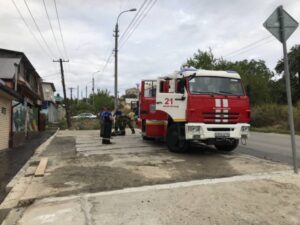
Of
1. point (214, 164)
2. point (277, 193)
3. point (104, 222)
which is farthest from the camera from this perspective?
point (214, 164)

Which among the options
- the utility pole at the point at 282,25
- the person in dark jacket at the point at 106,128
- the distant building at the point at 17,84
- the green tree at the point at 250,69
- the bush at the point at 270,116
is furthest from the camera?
the green tree at the point at 250,69

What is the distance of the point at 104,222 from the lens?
5.22 meters

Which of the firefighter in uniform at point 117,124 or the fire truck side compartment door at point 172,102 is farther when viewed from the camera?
the firefighter in uniform at point 117,124

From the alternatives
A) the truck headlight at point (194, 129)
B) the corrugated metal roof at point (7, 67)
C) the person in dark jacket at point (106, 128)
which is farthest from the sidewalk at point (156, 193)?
the corrugated metal roof at point (7, 67)

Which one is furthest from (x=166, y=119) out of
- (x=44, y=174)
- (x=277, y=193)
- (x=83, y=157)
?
(x=277, y=193)

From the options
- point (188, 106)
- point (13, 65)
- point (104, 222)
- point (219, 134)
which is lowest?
point (104, 222)

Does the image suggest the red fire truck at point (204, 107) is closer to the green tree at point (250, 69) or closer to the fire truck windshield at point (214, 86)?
the fire truck windshield at point (214, 86)

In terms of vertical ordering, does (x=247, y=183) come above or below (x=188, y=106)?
below

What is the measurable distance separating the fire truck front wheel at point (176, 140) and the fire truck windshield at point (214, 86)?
140cm

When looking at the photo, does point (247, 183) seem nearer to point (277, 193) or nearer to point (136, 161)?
point (277, 193)

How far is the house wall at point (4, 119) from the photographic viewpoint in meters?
15.4

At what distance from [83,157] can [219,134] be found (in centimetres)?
429

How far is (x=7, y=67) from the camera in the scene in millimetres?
23297

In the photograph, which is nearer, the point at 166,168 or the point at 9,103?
the point at 166,168
